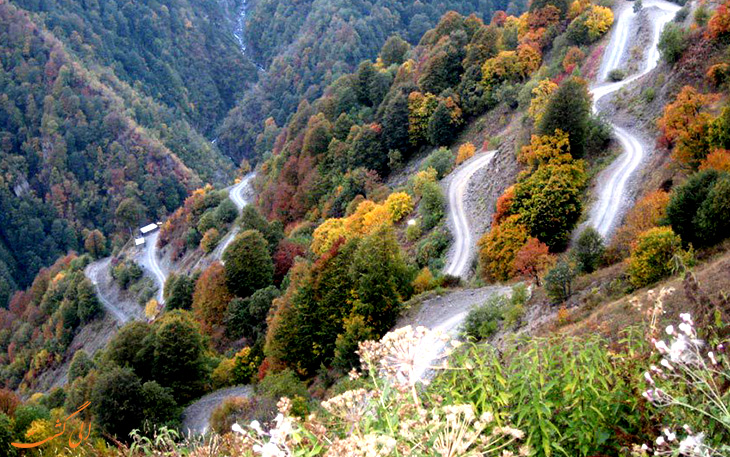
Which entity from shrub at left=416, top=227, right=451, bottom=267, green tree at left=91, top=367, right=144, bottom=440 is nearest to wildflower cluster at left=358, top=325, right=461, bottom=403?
green tree at left=91, top=367, right=144, bottom=440

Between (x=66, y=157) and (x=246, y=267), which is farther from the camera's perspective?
(x=66, y=157)

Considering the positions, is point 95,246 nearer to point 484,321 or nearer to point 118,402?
point 118,402

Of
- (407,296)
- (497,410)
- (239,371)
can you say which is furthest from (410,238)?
(497,410)

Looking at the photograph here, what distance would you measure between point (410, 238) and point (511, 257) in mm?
12532

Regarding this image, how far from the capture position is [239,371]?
1307 inches

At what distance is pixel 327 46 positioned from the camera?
141 meters

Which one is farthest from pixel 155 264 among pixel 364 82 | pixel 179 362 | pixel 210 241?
pixel 179 362

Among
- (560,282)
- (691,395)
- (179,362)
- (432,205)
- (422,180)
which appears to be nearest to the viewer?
(691,395)

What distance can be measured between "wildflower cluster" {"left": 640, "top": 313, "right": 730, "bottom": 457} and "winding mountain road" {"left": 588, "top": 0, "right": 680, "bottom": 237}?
78.1ft

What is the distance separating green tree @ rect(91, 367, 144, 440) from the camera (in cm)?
2672

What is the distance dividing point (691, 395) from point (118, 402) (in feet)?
95.1

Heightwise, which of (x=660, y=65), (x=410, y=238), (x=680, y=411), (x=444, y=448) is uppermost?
(x=444, y=448)

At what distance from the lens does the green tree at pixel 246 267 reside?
4525cm

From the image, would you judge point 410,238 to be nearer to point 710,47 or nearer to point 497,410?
point 710,47
